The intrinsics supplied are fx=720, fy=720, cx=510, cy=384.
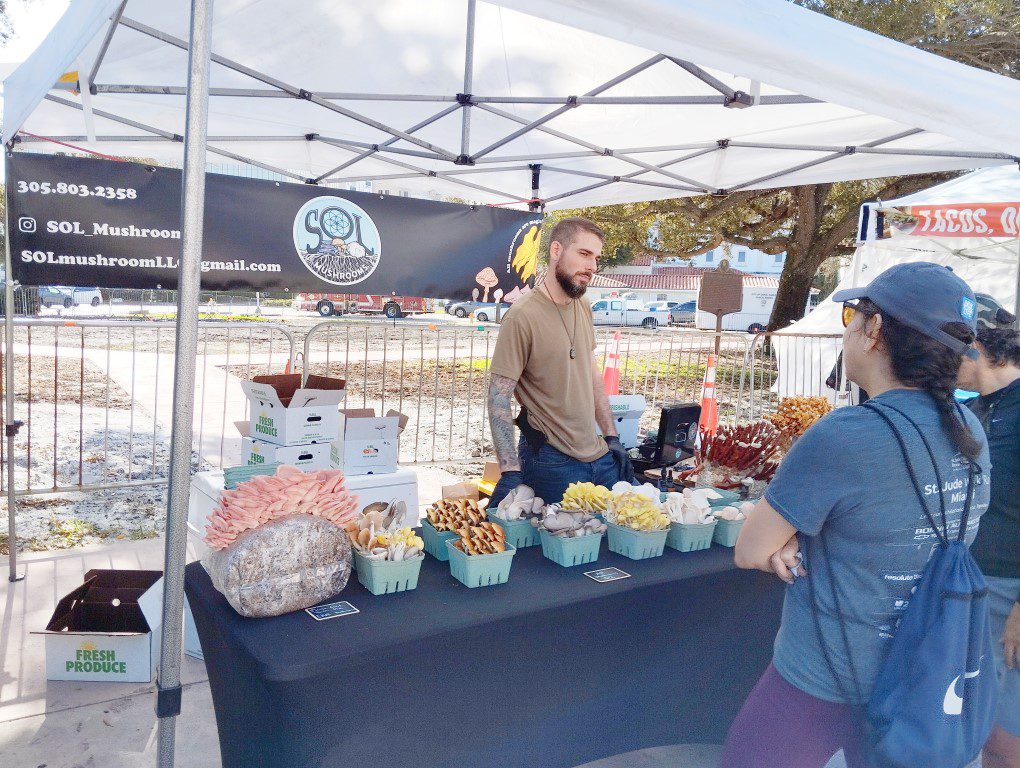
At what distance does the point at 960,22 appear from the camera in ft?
38.5

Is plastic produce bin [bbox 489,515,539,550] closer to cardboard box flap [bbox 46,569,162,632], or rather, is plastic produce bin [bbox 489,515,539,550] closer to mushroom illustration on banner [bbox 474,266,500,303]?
cardboard box flap [bbox 46,569,162,632]

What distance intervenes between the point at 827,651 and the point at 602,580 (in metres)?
0.71

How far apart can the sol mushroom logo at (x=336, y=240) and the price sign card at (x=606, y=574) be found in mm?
3332

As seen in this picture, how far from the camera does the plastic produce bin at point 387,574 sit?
1.95 metres

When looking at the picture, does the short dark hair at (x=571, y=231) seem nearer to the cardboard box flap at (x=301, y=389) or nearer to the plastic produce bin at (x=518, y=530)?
the plastic produce bin at (x=518, y=530)

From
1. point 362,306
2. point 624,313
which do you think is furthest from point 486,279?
point 624,313

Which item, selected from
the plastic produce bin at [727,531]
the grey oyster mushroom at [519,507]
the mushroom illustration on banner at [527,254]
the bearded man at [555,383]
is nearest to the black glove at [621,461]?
the bearded man at [555,383]

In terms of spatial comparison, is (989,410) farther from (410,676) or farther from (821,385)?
(821,385)

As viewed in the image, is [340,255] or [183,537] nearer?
[183,537]

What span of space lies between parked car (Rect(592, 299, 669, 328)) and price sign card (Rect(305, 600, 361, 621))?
1344 inches

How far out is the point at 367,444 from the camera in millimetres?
4121

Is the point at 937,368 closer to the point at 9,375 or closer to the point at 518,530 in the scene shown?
the point at 518,530

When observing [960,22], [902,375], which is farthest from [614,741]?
[960,22]

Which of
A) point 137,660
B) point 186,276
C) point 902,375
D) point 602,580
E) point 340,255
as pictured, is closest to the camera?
point 902,375
